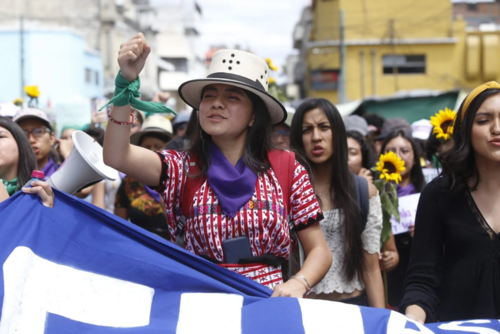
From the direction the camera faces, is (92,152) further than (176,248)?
Yes

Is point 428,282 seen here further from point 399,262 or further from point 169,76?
point 169,76

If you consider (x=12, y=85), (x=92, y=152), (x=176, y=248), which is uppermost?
(x=12, y=85)

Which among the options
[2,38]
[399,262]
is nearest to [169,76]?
[2,38]

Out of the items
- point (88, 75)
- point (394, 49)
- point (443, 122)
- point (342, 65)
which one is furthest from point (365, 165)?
point (88, 75)

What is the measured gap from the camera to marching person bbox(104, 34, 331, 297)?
247 centimetres

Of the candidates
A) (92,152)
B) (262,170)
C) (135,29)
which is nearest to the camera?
(262,170)

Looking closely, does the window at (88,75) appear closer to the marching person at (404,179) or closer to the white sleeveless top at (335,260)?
the marching person at (404,179)

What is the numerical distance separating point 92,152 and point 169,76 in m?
49.9

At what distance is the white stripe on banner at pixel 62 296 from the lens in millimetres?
2297

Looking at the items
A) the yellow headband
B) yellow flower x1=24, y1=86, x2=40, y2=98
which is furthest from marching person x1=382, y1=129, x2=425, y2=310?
yellow flower x1=24, y1=86, x2=40, y2=98

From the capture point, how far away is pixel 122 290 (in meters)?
2.47

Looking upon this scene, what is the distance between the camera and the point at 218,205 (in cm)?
258

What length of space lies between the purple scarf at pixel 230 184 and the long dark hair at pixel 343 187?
105 cm

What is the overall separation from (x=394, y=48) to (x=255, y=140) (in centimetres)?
2957
